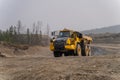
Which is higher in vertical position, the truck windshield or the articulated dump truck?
the truck windshield

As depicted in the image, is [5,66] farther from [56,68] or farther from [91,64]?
[91,64]

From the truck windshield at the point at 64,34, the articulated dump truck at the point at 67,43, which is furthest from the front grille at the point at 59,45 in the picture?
the truck windshield at the point at 64,34

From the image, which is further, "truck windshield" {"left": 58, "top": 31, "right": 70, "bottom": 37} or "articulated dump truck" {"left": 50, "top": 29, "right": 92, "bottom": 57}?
"truck windshield" {"left": 58, "top": 31, "right": 70, "bottom": 37}

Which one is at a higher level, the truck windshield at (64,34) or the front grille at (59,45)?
the truck windshield at (64,34)

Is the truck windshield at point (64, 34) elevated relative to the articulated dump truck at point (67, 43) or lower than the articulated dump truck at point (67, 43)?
elevated

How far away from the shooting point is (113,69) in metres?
16.6

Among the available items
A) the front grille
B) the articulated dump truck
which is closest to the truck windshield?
the articulated dump truck

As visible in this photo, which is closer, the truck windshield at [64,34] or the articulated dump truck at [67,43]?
the articulated dump truck at [67,43]

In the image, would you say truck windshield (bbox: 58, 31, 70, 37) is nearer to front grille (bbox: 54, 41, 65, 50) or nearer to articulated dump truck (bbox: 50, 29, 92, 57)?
articulated dump truck (bbox: 50, 29, 92, 57)

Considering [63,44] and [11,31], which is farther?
[11,31]

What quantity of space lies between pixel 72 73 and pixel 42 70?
2319 millimetres

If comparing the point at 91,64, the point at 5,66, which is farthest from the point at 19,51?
the point at 91,64

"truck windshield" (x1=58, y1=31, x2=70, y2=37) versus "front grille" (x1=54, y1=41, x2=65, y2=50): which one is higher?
"truck windshield" (x1=58, y1=31, x2=70, y2=37)

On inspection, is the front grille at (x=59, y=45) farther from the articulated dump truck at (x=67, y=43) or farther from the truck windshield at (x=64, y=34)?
the truck windshield at (x=64, y=34)
